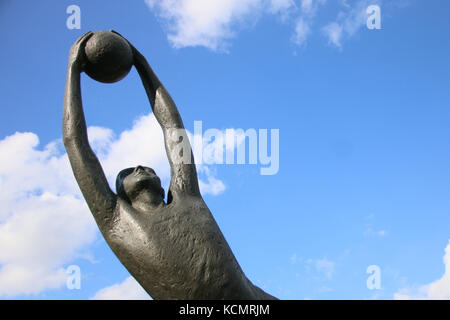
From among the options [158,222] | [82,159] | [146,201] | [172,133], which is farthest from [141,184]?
[172,133]

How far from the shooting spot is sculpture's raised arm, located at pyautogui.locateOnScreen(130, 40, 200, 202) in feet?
19.0

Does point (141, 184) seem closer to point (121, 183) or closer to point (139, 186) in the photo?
point (139, 186)

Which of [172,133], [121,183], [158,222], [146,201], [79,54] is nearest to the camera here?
[158,222]

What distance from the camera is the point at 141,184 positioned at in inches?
218

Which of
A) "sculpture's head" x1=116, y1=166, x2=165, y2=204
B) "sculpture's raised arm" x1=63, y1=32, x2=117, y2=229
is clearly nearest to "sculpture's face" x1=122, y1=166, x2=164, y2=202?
"sculpture's head" x1=116, y1=166, x2=165, y2=204

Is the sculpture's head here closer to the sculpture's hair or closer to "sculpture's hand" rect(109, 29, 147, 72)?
the sculpture's hair

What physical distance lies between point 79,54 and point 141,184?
178 centimetres

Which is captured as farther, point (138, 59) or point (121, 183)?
point (138, 59)

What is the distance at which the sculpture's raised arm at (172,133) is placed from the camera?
19.0 ft
